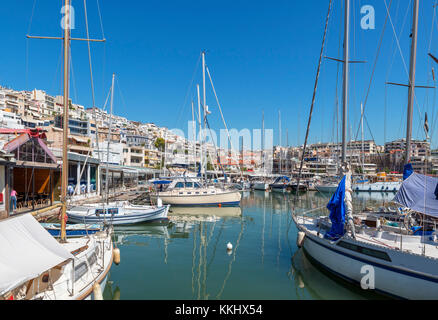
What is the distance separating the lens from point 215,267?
1305 centimetres

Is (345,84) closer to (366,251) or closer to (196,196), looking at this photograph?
(366,251)

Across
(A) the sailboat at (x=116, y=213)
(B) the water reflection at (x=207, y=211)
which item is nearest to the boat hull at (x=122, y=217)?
(A) the sailboat at (x=116, y=213)

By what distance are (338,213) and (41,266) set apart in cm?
1035

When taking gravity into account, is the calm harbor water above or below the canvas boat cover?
below

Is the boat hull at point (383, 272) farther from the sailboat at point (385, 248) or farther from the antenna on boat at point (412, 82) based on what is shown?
the antenna on boat at point (412, 82)

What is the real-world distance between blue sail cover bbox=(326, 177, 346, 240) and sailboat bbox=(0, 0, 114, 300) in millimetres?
8899

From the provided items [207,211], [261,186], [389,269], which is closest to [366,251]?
[389,269]

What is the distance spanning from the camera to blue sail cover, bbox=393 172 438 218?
10375mm

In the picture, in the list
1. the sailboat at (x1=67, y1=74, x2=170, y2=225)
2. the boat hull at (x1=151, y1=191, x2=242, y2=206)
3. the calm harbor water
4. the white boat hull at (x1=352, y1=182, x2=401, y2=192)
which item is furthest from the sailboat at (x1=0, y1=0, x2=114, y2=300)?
the white boat hull at (x1=352, y1=182, x2=401, y2=192)

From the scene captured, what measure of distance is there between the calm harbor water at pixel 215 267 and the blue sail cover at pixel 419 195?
3.70 meters

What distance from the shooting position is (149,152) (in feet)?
263

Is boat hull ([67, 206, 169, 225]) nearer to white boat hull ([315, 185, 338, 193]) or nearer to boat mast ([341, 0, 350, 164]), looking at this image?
boat mast ([341, 0, 350, 164])
